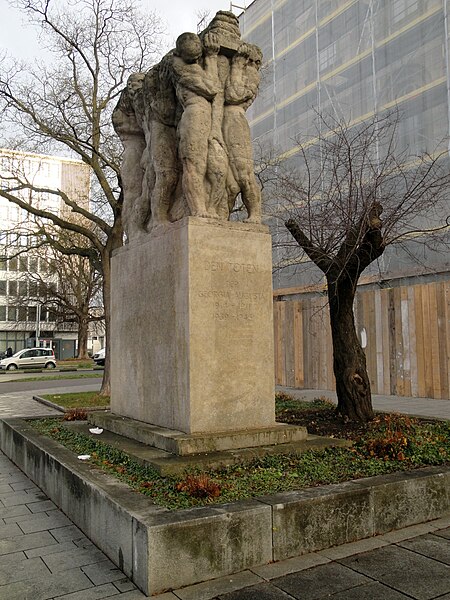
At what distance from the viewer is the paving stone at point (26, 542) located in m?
4.75

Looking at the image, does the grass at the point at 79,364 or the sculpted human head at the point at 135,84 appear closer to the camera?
the sculpted human head at the point at 135,84

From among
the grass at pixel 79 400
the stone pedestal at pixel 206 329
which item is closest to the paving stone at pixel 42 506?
the stone pedestal at pixel 206 329

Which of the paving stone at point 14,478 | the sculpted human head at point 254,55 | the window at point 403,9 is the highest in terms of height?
the window at point 403,9

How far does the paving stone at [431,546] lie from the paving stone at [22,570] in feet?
9.14

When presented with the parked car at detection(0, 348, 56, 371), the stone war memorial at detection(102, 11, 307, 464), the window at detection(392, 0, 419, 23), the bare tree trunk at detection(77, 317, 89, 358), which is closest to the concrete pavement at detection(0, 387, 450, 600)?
the stone war memorial at detection(102, 11, 307, 464)

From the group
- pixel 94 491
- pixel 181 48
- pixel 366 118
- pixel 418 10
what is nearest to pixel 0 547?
pixel 94 491

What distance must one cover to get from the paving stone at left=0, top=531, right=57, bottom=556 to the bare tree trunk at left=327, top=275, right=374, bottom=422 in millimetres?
5560

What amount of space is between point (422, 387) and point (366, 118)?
830cm

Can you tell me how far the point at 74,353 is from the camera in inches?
2712

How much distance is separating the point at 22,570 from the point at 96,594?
79 centimetres

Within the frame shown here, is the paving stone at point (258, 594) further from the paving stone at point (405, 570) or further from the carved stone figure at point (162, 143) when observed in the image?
the carved stone figure at point (162, 143)

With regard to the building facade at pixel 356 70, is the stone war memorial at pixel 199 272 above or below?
below

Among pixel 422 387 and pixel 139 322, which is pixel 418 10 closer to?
pixel 422 387

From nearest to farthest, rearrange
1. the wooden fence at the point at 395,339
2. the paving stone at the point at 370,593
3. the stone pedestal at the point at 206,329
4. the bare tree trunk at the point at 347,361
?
the paving stone at the point at 370,593
the stone pedestal at the point at 206,329
the bare tree trunk at the point at 347,361
the wooden fence at the point at 395,339
